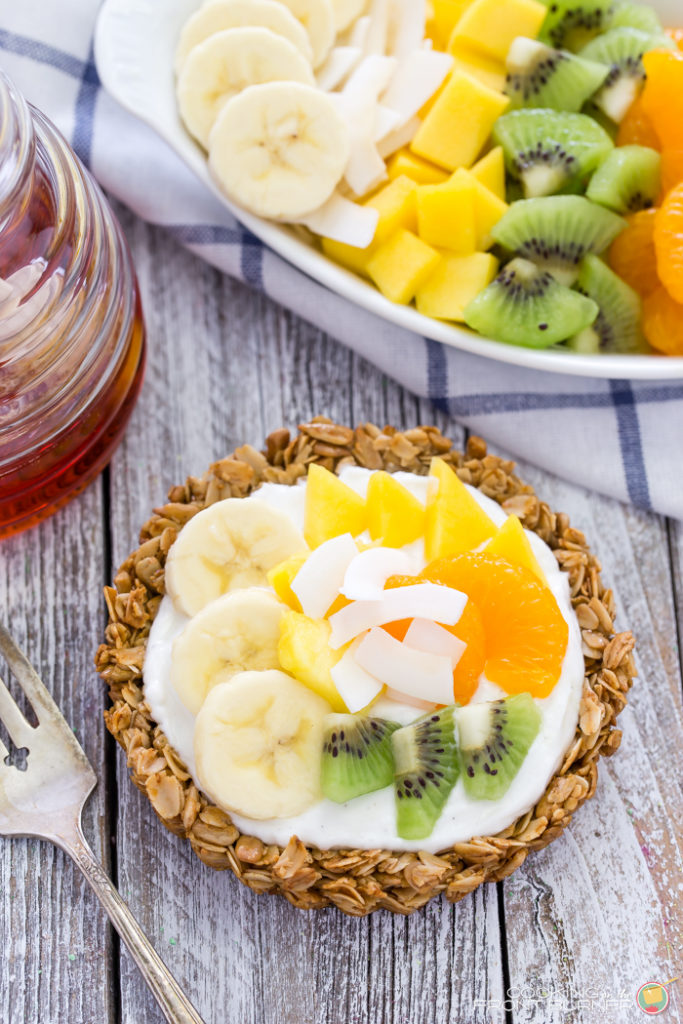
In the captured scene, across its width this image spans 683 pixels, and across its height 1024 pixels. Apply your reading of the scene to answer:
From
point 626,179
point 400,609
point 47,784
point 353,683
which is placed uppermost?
point 626,179

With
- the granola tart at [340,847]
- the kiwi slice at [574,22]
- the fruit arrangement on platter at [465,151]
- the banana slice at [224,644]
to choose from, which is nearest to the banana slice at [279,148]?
the fruit arrangement on platter at [465,151]

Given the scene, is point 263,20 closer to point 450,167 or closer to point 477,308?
point 450,167

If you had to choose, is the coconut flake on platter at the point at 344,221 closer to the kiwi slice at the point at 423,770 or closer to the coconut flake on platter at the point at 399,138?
the coconut flake on platter at the point at 399,138

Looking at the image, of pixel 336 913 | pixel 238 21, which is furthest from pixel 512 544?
pixel 238 21

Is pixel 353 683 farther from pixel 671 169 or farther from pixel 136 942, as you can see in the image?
pixel 671 169

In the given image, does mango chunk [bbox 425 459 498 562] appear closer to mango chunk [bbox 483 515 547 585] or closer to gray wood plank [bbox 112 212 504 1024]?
mango chunk [bbox 483 515 547 585]

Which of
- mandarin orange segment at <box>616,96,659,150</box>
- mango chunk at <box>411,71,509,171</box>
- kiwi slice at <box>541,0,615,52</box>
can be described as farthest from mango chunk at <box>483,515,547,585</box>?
kiwi slice at <box>541,0,615,52</box>

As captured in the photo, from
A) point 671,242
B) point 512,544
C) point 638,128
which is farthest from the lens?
point 638,128

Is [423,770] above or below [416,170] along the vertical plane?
below

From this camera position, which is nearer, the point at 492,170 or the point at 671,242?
the point at 671,242
